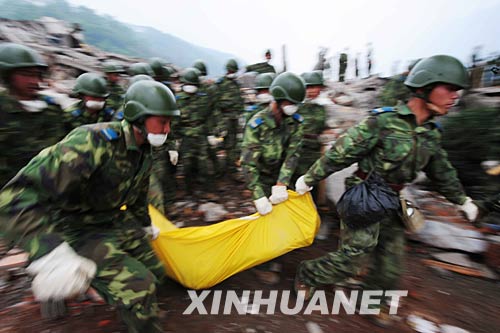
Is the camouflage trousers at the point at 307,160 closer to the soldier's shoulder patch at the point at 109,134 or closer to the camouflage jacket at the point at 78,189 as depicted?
the camouflage jacket at the point at 78,189

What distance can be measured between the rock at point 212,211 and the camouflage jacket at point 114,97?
71.0 inches

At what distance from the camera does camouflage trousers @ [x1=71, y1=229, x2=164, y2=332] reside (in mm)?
1602

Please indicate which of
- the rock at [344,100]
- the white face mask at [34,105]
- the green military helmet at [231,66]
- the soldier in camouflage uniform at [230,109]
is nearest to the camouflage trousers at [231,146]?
the soldier in camouflage uniform at [230,109]

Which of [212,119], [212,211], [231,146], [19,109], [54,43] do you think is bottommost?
[212,211]

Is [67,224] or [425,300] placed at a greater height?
[67,224]

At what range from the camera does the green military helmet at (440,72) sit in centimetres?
181

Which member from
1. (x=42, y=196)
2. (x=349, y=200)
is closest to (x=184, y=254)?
(x=42, y=196)

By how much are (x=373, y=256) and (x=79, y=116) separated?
325cm

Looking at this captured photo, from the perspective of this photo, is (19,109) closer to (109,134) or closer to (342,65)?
(109,134)

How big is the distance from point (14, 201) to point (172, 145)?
287cm

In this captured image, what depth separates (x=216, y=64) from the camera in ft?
125

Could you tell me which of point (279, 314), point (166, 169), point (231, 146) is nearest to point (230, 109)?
point (231, 146)

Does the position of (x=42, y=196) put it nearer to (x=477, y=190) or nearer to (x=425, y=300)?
(x=425, y=300)

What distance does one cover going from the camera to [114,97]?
444 cm
